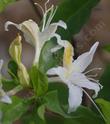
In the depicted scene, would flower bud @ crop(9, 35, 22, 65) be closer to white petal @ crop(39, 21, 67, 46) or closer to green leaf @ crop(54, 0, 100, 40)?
white petal @ crop(39, 21, 67, 46)

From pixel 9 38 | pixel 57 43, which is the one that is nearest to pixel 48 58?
pixel 57 43

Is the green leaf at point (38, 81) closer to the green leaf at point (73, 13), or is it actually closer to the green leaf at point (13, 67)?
the green leaf at point (13, 67)

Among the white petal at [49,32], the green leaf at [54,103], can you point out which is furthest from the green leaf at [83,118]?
the white petal at [49,32]

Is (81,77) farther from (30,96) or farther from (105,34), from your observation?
(105,34)

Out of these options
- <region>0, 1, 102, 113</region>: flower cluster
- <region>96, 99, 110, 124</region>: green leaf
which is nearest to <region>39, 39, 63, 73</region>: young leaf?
<region>0, 1, 102, 113</region>: flower cluster

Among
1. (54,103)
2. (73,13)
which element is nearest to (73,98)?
(54,103)
